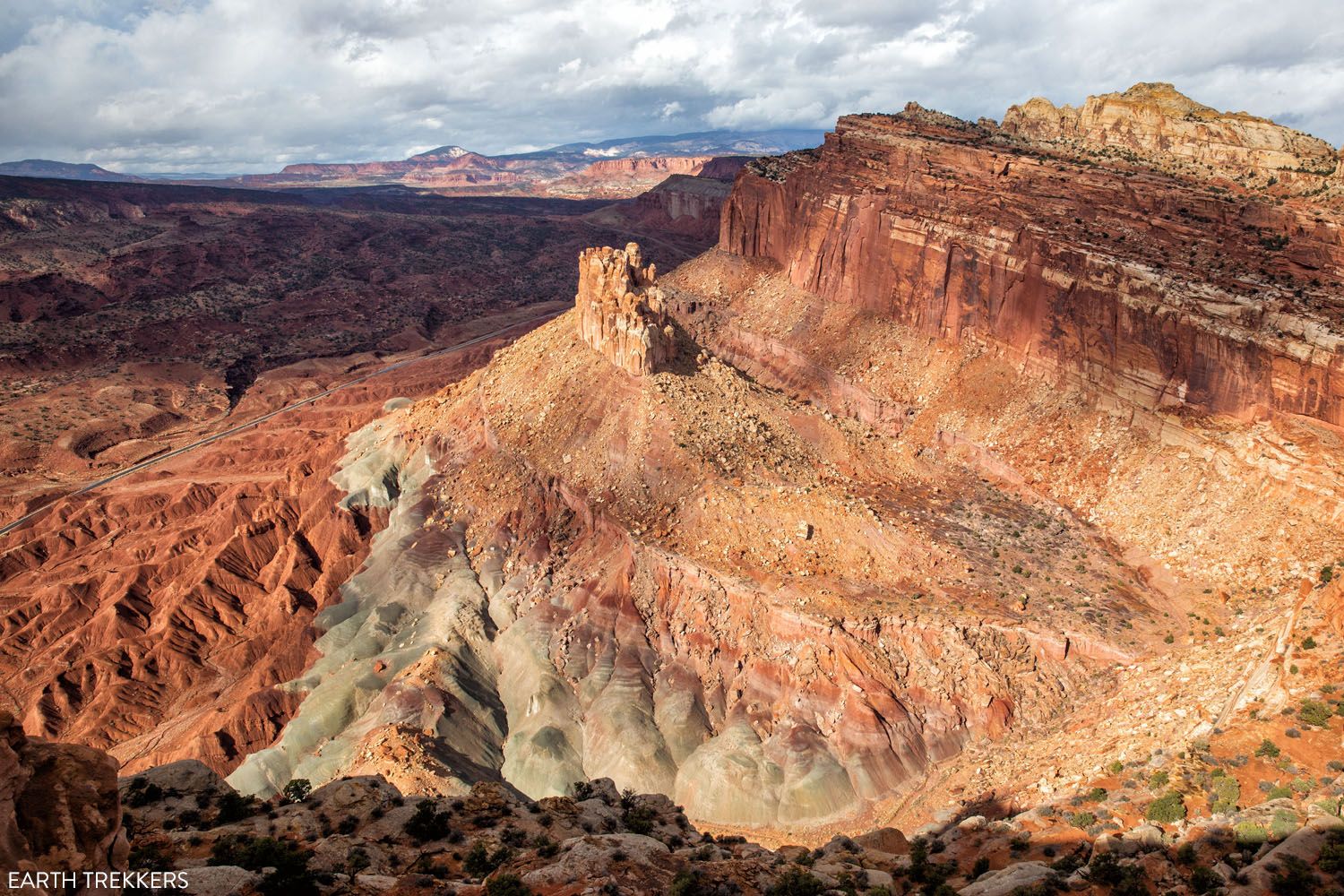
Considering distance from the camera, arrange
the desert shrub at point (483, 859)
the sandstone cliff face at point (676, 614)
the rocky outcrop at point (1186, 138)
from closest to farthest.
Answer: the desert shrub at point (483, 859)
the sandstone cliff face at point (676, 614)
the rocky outcrop at point (1186, 138)

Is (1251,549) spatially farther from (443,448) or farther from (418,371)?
(418,371)

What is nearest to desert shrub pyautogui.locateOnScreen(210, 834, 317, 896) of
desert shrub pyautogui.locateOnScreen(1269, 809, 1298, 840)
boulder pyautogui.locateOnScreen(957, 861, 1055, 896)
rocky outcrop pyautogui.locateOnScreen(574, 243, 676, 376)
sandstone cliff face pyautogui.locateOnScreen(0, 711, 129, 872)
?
sandstone cliff face pyautogui.locateOnScreen(0, 711, 129, 872)

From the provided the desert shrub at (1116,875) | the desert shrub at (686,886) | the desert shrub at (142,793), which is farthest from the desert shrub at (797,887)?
the desert shrub at (142,793)

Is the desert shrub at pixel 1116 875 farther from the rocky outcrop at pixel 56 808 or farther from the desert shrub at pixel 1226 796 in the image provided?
the rocky outcrop at pixel 56 808

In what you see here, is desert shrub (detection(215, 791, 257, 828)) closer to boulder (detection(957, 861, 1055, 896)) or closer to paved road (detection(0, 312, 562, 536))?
boulder (detection(957, 861, 1055, 896))

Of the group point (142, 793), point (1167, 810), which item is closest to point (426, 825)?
point (142, 793)

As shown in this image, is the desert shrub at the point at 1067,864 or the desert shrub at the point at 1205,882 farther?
the desert shrub at the point at 1067,864
